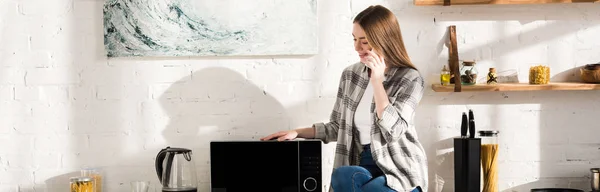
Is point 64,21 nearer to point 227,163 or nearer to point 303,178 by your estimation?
point 227,163

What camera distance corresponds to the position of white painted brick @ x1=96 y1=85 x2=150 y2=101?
4.19 metres

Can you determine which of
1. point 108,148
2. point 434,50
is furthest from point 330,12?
point 108,148

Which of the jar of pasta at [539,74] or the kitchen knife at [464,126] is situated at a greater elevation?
the jar of pasta at [539,74]

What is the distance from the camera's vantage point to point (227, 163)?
3.93m

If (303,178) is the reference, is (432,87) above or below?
above

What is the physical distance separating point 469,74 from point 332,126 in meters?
0.69

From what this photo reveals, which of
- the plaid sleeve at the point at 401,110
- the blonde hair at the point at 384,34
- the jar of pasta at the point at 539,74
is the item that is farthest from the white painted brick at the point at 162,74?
the jar of pasta at the point at 539,74

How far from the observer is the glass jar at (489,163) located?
4074mm

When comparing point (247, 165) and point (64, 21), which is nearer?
point (247, 165)

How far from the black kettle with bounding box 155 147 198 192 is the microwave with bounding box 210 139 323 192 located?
144 millimetres

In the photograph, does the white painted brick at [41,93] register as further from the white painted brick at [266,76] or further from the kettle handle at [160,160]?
the white painted brick at [266,76]

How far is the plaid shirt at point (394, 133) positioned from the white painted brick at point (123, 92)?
1024 millimetres

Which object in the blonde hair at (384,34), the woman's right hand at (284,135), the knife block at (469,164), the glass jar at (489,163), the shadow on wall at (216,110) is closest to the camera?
the blonde hair at (384,34)

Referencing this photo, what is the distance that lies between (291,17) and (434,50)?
68cm
